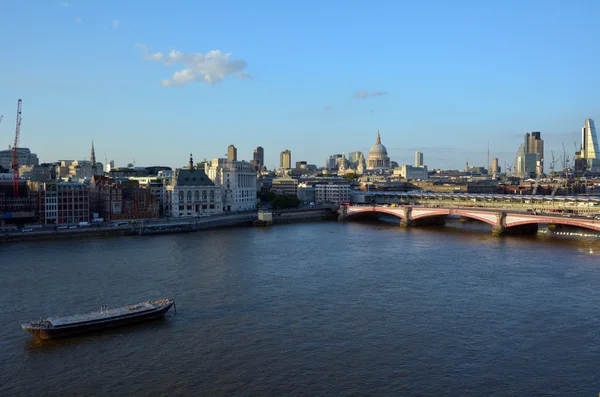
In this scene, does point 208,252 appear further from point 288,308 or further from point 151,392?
point 151,392

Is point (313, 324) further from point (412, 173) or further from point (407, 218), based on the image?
point (412, 173)

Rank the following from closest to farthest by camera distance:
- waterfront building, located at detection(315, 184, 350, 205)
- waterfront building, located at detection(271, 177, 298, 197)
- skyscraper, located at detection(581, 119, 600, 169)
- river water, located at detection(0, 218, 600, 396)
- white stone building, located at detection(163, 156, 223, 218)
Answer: river water, located at detection(0, 218, 600, 396) < white stone building, located at detection(163, 156, 223, 218) < waterfront building, located at detection(315, 184, 350, 205) < waterfront building, located at detection(271, 177, 298, 197) < skyscraper, located at detection(581, 119, 600, 169)

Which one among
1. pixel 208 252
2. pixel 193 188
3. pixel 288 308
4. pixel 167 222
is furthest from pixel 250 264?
pixel 193 188

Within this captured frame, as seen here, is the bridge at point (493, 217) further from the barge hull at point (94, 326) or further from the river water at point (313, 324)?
the barge hull at point (94, 326)

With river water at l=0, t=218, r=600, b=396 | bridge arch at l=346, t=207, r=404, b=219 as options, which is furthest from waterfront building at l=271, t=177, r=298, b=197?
river water at l=0, t=218, r=600, b=396

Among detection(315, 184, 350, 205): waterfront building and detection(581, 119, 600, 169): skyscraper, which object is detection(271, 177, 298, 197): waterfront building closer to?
detection(315, 184, 350, 205): waterfront building

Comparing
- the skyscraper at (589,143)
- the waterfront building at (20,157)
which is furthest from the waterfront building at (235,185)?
the skyscraper at (589,143)
